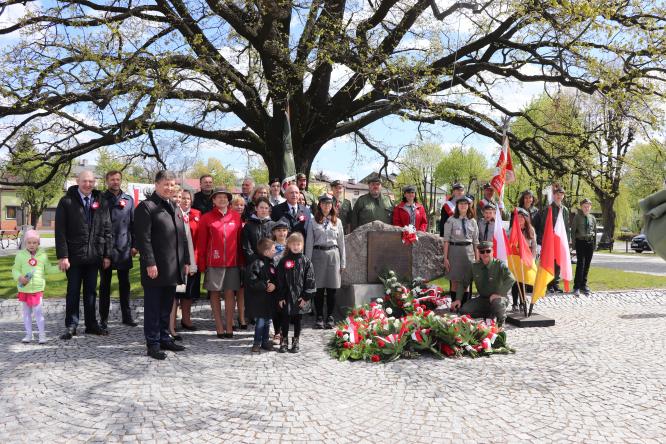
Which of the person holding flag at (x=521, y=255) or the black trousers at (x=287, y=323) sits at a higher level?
the person holding flag at (x=521, y=255)

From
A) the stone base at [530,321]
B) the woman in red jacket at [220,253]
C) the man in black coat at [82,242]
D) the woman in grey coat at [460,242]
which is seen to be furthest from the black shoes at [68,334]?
the stone base at [530,321]

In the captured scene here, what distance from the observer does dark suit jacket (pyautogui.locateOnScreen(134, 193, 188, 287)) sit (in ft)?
18.0

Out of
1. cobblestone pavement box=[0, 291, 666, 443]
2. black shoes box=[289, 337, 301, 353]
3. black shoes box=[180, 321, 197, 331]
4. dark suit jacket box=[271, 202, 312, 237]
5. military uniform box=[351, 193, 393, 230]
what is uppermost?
military uniform box=[351, 193, 393, 230]

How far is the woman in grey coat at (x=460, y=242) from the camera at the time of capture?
819 centimetres

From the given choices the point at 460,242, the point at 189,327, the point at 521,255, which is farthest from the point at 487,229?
the point at 189,327

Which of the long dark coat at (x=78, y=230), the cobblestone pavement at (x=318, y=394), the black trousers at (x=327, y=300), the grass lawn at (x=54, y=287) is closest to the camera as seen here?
the cobblestone pavement at (x=318, y=394)

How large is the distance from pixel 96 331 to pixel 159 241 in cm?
190

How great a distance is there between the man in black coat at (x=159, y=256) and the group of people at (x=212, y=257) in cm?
1

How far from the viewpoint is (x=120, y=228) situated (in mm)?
6816

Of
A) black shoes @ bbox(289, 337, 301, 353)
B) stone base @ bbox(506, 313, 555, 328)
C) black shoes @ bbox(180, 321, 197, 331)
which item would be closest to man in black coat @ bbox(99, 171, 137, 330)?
black shoes @ bbox(180, 321, 197, 331)

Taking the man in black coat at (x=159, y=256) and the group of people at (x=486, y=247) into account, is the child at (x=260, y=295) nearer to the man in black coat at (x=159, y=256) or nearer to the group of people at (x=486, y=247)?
the man in black coat at (x=159, y=256)

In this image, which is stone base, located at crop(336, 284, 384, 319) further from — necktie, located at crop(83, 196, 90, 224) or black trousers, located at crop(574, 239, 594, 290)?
black trousers, located at crop(574, 239, 594, 290)

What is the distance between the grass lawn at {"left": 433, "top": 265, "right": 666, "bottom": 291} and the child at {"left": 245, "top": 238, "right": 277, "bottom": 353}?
5.93 metres

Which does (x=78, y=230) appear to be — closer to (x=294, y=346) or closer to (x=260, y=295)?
(x=260, y=295)
